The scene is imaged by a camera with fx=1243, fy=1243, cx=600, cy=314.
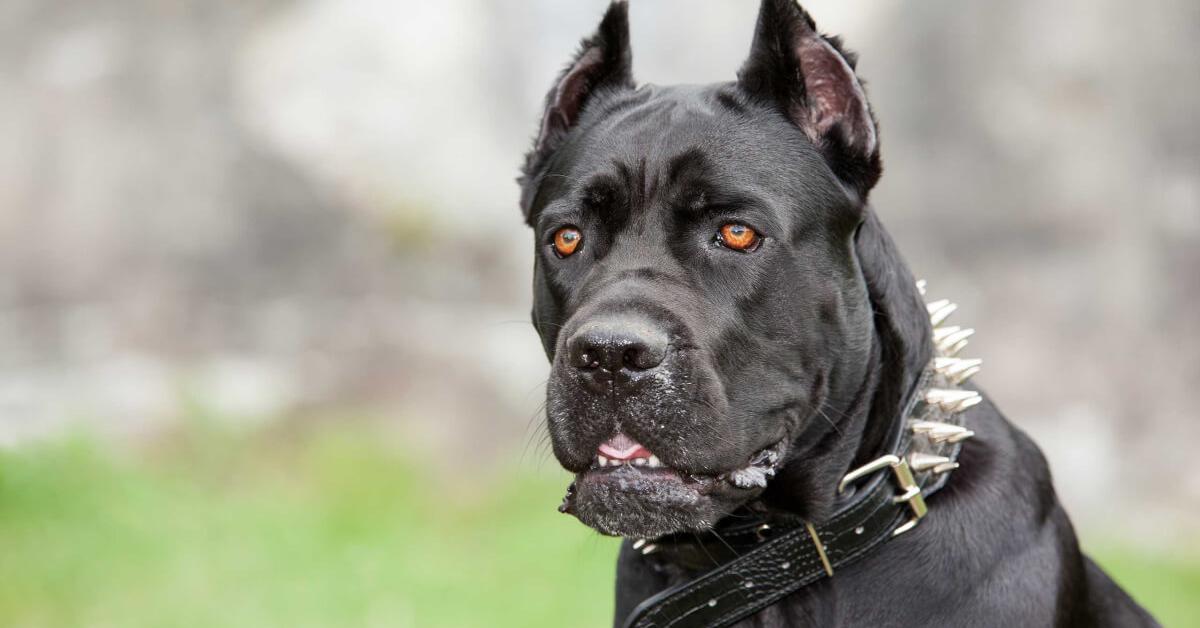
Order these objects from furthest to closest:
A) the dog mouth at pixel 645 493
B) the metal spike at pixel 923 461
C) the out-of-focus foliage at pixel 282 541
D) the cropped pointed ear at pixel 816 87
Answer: the out-of-focus foliage at pixel 282 541 < the cropped pointed ear at pixel 816 87 < the metal spike at pixel 923 461 < the dog mouth at pixel 645 493

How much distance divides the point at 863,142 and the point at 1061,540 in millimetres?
1077

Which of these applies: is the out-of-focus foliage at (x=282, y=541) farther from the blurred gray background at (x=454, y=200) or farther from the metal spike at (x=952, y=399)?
the metal spike at (x=952, y=399)

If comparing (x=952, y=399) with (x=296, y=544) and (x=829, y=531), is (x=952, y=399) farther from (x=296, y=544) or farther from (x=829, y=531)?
(x=296, y=544)

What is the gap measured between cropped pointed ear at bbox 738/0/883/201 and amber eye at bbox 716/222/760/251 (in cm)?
32

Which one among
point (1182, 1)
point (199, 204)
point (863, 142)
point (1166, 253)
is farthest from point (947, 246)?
point (863, 142)

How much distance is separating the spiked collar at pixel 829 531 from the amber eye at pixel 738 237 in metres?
0.54

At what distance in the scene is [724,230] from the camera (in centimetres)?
299

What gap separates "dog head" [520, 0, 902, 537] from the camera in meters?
2.74

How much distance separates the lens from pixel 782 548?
114 inches

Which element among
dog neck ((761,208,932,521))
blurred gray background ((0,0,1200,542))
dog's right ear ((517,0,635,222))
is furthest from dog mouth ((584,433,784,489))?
blurred gray background ((0,0,1200,542))

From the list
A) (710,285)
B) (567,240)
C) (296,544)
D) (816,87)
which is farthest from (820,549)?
(296,544)

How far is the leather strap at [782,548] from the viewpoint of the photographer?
2869mm

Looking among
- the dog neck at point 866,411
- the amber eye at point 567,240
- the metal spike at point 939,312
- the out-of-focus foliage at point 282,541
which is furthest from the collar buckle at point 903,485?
the out-of-focus foliage at point 282,541

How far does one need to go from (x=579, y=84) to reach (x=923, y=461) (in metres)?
1.44
